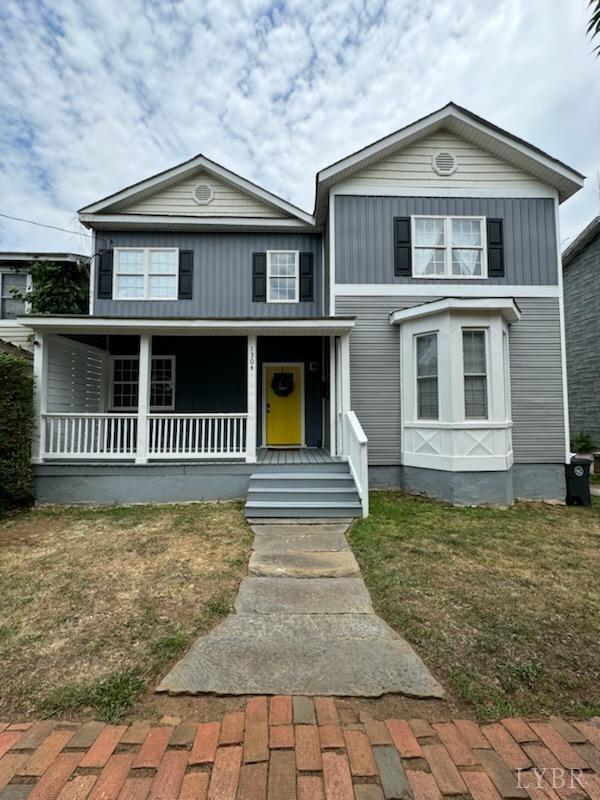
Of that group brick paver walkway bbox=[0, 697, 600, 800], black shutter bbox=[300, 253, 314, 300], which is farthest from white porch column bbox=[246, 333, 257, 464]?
brick paver walkway bbox=[0, 697, 600, 800]

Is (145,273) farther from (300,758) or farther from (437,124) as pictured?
(300,758)

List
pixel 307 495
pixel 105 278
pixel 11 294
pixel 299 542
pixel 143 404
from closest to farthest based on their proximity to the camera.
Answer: pixel 299 542 → pixel 307 495 → pixel 143 404 → pixel 105 278 → pixel 11 294

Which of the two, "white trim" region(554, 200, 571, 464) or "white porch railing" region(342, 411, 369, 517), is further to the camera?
"white trim" region(554, 200, 571, 464)

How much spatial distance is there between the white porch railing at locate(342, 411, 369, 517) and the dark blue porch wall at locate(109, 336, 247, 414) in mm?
3166

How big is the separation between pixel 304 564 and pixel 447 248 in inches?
277

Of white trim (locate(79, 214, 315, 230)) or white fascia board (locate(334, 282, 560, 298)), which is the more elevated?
white trim (locate(79, 214, 315, 230))

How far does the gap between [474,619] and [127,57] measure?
12.7 meters

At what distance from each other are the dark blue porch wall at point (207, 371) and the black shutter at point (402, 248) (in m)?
3.90

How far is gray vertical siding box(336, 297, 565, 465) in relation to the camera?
7777mm

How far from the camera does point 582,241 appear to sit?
11.7 meters

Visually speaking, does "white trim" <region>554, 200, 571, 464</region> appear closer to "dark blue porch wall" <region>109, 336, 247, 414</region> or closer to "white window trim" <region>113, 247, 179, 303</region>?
"dark blue porch wall" <region>109, 336, 247, 414</region>

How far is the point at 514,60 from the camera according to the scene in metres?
7.81

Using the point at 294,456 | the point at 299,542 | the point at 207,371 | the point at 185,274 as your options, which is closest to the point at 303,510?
the point at 299,542

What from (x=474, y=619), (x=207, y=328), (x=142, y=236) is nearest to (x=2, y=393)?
(x=207, y=328)
